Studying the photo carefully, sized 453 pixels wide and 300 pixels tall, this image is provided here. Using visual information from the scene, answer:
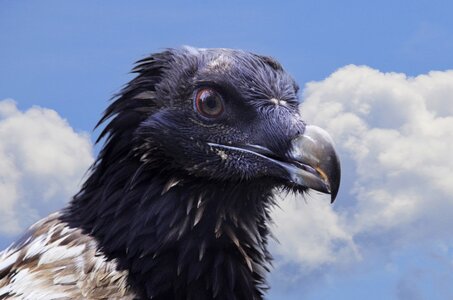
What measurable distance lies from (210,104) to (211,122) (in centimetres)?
14

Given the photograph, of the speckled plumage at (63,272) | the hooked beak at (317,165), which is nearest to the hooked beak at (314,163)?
the hooked beak at (317,165)

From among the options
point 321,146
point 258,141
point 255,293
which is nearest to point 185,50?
point 258,141

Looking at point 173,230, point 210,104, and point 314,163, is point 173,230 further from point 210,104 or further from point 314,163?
point 314,163

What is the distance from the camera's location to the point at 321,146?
20.1 ft

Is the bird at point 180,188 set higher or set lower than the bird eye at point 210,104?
lower

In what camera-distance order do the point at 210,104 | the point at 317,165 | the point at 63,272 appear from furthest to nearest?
1. the point at 210,104
2. the point at 63,272
3. the point at 317,165

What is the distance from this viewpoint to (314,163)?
240 inches

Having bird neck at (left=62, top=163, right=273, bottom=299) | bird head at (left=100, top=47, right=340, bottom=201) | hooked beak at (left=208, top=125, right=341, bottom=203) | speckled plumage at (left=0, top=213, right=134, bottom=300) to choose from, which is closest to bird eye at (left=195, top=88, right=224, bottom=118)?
bird head at (left=100, top=47, right=340, bottom=201)

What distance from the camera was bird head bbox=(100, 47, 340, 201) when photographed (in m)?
6.42

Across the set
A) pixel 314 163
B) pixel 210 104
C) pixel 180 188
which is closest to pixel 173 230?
pixel 180 188

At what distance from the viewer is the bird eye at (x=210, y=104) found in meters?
6.56

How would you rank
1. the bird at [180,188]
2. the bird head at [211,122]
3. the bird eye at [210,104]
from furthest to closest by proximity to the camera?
the bird eye at [210,104]
the bird head at [211,122]
the bird at [180,188]

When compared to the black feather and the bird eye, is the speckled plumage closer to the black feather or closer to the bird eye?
the black feather

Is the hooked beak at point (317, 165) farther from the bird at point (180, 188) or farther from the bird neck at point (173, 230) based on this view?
the bird neck at point (173, 230)
